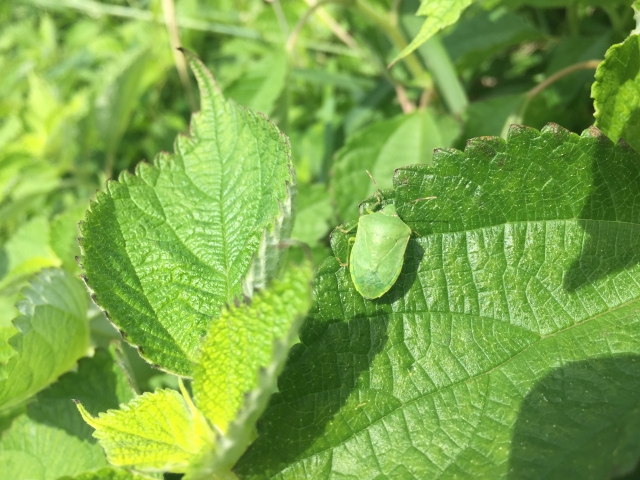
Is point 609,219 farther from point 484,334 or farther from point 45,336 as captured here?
point 45,336

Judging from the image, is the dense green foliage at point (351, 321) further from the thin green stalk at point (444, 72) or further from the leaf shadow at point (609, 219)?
the thin green stalk at point (444, 72)

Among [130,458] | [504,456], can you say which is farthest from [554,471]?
[130,458]

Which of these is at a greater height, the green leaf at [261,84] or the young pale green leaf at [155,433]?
the green leaf at [261,84]

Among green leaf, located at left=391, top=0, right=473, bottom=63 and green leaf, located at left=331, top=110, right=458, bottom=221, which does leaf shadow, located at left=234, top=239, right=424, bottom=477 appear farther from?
green leaf, located at left=331, top=110, right=458, bottom=221

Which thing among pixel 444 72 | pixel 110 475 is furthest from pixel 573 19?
pixel 110 475

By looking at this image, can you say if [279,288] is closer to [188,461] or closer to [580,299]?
[188,461]

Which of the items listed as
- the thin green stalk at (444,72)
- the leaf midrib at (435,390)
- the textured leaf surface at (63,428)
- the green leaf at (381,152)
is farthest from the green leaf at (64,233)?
the thin green stalk at (444,72)
